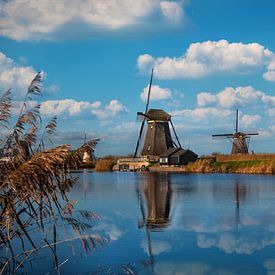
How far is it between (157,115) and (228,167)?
15.3 meters

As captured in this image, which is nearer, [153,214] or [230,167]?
[153,214]

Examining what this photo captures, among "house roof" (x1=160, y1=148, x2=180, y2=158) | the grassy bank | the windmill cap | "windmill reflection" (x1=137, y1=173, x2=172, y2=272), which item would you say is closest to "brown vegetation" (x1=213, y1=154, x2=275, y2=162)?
the grassy bank

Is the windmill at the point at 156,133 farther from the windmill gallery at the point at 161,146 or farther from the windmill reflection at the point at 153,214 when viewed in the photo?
the windmill reflection at the point at 153,214

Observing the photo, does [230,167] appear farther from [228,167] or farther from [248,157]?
[248,157]

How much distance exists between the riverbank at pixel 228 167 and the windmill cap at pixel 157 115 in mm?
6023

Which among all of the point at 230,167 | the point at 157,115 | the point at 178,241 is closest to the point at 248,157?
the point at 230,167

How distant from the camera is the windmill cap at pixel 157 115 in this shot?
58.1 m

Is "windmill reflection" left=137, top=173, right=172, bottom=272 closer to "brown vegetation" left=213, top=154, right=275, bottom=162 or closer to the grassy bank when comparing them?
the grassy bank

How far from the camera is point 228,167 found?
150 feet

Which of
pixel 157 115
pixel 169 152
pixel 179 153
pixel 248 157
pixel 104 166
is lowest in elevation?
pixel 104 166

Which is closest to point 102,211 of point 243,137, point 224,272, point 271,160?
point 224,272

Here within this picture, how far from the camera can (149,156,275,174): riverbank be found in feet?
132

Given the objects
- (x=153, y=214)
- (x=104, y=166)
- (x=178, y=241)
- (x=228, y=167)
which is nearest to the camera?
(x=178, y=241)

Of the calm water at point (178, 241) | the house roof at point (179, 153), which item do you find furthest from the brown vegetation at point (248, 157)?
the calm water at point (178, 241)
